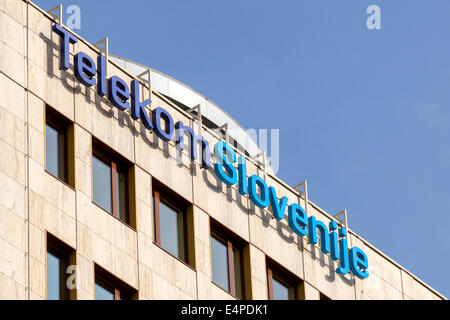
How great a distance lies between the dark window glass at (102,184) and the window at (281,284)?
27.9 feet

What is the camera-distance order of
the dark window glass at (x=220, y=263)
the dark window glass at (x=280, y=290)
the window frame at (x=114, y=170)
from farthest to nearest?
the dark window glass at (x=280, y=290), the dark window glass at (x=220, y=263), the window frame at (x=114, y=170)

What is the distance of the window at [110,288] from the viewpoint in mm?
44062

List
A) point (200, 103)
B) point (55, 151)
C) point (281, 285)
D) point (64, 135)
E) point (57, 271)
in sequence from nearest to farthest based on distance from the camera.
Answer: point (57, 271) → point (55, 151) → point (64, 135) → point (281, 285) → point (200, 103)

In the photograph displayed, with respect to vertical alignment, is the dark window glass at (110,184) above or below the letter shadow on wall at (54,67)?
below

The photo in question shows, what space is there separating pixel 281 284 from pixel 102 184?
32.3 feet

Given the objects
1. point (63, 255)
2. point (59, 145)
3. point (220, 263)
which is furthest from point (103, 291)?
point (220, 263)

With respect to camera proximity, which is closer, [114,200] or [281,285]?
[114,200]

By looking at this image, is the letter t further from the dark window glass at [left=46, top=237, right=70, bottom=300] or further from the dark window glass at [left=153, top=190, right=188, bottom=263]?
the dark window glass at [left=46, top=237, right=70, bottom=300]

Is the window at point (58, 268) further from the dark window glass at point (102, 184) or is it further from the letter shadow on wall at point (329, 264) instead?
the letter shadow on wall at point (329, 264)

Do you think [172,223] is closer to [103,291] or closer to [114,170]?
[114,170]

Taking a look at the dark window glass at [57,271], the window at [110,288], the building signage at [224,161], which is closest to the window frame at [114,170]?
the building signage at [224,161]

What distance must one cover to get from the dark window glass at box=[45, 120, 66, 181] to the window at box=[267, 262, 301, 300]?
35.5ft

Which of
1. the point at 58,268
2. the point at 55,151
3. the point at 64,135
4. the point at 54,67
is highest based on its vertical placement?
the point at 54,67

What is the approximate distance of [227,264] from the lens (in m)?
50.4
